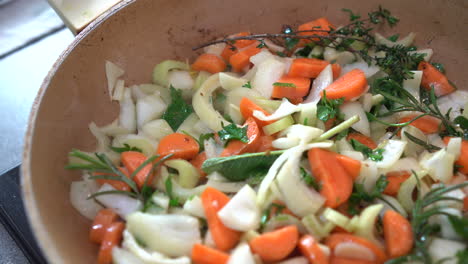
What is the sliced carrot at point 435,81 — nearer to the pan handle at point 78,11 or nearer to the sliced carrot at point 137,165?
the sliced carrot at point 137,165

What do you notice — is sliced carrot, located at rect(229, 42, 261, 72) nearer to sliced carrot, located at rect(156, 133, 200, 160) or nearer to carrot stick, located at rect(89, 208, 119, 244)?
sliced carrot, located at rect(156, 133, 200, 160)

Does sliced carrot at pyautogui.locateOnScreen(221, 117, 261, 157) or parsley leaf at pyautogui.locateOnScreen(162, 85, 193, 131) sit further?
parsley leaf at pyautogui.locateOnScreen(162, 85, 193, 131)

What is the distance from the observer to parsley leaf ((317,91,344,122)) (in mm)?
1899

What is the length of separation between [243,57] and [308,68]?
0.37m

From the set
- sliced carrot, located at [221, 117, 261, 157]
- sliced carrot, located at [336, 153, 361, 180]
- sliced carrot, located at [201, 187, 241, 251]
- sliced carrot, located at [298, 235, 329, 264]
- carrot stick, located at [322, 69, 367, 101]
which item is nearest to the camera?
sliced carrot, located at [298, 235, 329, 264]

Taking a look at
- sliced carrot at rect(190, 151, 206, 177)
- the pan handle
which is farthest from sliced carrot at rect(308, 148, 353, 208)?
the pan handle

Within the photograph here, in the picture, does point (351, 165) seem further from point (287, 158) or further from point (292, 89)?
point (292, 89)

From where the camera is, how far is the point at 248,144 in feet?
5.96

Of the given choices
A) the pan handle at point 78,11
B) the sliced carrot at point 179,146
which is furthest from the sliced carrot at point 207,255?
the pan handle at point 78,11

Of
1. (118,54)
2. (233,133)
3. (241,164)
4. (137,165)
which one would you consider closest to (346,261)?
(241,164)

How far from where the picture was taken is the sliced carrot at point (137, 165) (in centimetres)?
172

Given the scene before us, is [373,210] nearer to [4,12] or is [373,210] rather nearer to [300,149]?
[300,149]

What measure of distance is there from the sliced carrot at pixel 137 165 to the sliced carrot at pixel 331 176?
2.36 ft

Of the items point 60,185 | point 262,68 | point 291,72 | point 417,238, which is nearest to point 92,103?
point 60,185
